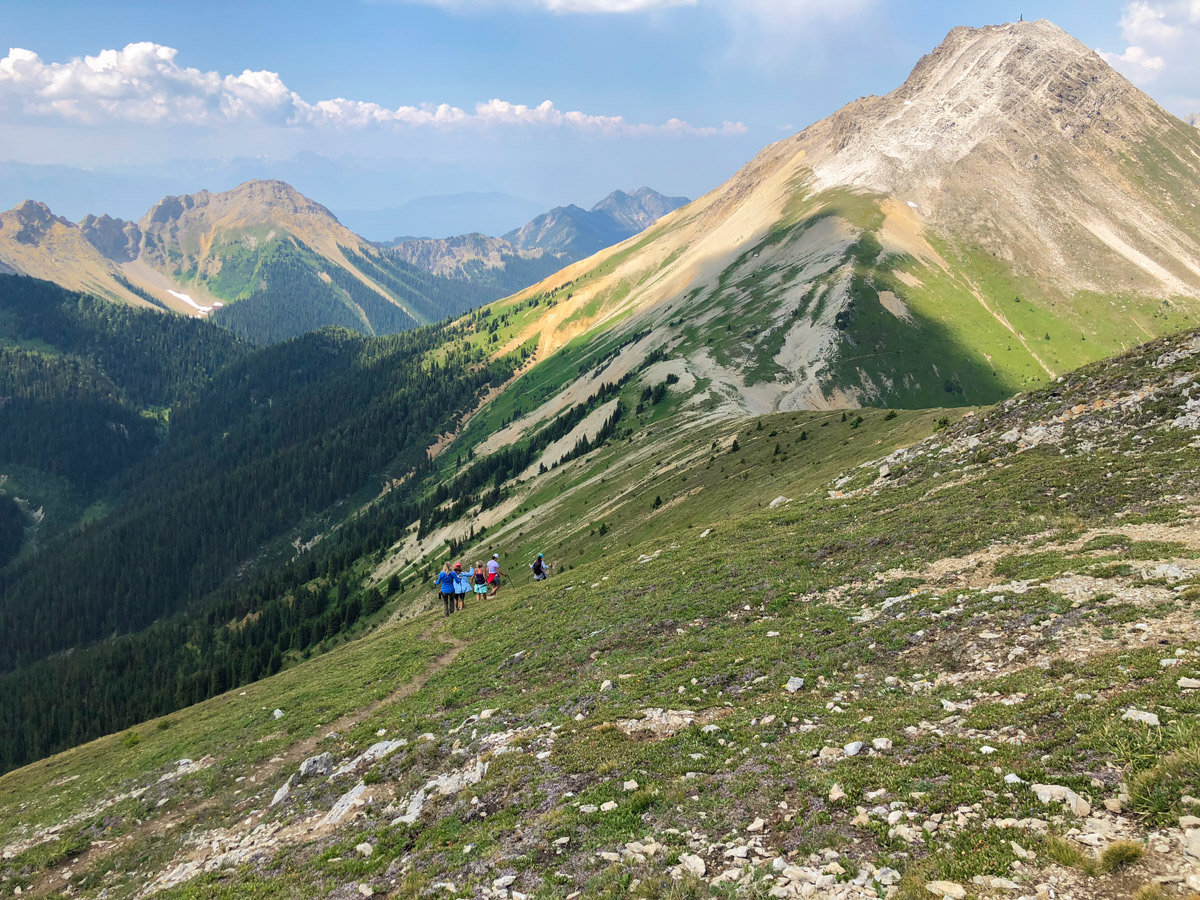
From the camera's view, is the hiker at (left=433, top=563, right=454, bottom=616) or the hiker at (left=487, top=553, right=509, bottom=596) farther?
the hiker at (left=487, top=553, right=509, bottom=596)

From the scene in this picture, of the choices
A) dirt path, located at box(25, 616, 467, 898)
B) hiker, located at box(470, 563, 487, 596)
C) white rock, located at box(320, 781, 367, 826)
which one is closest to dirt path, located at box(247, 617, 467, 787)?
dirt path, located at box(25, 616, 467, 898)

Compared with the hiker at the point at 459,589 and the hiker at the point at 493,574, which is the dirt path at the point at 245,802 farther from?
the hiker at the point at 493,574

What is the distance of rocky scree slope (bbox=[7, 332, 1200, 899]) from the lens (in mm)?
9938

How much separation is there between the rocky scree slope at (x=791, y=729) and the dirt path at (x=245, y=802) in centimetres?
16

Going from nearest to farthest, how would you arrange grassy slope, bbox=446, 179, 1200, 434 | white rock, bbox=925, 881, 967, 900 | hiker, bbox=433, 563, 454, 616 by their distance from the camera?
1. white rock, bbox=925, 881, 967, 900
2. hiker, bbox=433, 563, 454, 616
3. grassy slope, bbox=446, 179, 1200, 434

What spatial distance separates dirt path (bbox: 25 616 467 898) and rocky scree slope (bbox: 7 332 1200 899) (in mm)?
157

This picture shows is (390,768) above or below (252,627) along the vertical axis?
above

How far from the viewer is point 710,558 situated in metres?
33.3

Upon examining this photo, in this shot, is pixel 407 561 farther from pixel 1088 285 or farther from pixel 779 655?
pixel 1088 285

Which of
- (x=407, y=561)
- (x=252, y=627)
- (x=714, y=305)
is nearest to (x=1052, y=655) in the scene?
(x=407, y=561)

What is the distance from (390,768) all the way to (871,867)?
1645 cm

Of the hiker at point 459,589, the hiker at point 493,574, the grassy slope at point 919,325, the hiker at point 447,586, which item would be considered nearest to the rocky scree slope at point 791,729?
the hiker at point 447,586

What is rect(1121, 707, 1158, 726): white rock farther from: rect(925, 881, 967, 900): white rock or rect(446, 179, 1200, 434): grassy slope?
rect(446, 179, 1200, 434): grassy slope

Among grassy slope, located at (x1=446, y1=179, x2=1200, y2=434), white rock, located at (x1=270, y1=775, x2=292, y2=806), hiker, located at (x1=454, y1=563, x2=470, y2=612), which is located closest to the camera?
white rock, located at (x1=270, y1=775, x2=292, y2=806)
